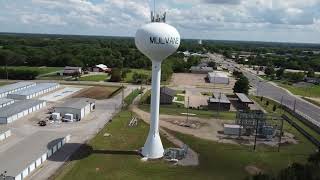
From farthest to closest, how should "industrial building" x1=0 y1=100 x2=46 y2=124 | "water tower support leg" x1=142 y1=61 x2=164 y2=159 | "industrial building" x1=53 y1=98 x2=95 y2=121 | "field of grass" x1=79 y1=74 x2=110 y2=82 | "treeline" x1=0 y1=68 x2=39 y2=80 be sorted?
1. "field of grass" x1=79 y1=74 x2=110 y2=82
2. "treeline" x1=0 y1=68 x2=39 y2=80
3. "industrial building" x1=53 y1=98 x2=95 y2=121
4. "industrial building" x1=0 y1=100 x2=46 y2=124
5. "water tower support leg" x1=142 y1=61 x2=164 y2=159

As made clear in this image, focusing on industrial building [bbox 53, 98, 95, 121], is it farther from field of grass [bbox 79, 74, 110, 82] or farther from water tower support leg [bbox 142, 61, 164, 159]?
field of grass [bbox 79, 74, 110, 82]

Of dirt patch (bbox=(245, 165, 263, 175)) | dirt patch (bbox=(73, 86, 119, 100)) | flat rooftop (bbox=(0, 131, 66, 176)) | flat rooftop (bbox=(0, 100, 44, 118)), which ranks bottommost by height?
dirt patch (bbox=(245, 165, 263, 175))

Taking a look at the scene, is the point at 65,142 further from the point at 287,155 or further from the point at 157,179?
the point at 287,155

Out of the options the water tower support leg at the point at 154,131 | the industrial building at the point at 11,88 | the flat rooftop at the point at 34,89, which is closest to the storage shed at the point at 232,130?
the water tower support leg at the point at 154,131

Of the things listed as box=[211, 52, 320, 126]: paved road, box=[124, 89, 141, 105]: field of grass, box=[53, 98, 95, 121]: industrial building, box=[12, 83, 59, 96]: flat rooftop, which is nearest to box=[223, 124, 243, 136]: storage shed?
box=[211, 52, 320, 126]: paved road

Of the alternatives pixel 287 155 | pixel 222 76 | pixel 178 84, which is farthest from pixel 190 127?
pixel 222 76

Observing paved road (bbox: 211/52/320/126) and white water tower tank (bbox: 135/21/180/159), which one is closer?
white water tower tank (bbox: 135/21/180/159)
